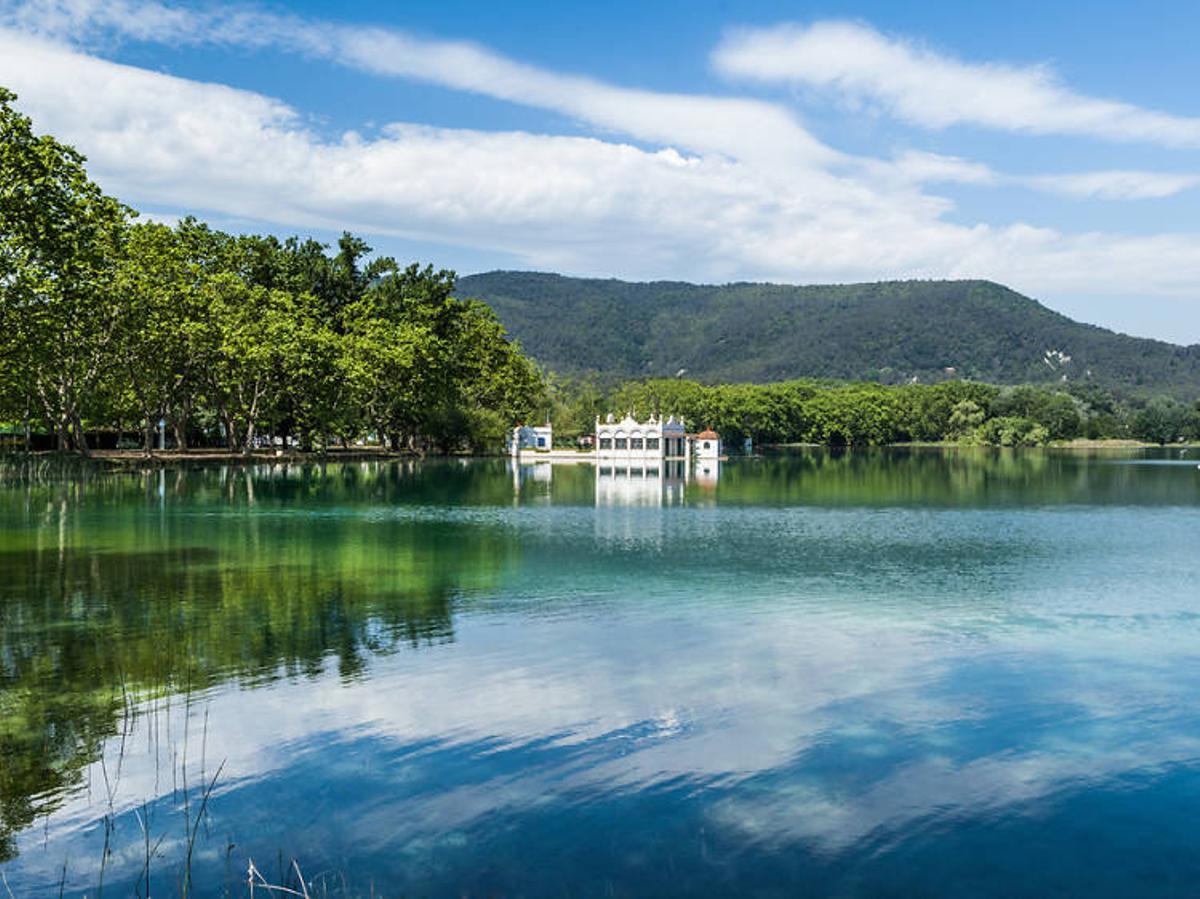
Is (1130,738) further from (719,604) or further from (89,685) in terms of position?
(89,685)

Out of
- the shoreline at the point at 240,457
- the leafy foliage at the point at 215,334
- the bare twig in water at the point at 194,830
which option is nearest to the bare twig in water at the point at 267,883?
the bare twig in water at the point at 194,830

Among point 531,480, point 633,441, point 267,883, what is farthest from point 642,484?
point 267,883

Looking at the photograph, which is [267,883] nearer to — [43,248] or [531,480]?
[43,248]

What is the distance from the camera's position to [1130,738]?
13656 millimetres

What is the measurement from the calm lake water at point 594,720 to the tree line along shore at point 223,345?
70.7 feet

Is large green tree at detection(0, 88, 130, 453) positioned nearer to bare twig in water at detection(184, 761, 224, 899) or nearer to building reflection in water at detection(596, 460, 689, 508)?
building reflection in water at detection(596, 460, 689, 508)

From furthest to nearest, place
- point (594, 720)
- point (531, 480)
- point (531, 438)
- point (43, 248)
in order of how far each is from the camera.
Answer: point (531, 438), point (531, 480), point (43, 248), point (594, 720)

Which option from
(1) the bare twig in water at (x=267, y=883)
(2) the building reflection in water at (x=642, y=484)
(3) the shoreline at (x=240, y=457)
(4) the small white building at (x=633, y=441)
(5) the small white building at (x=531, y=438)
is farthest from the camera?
(5) the small white building at (x=531, y=438)

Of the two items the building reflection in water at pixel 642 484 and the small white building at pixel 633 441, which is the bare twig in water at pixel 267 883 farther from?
the small white building at pixel 633 441

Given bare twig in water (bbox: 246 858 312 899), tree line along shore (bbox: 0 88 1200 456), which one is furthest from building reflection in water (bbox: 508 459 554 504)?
bare twig in water (bbox: 246 858 312 899)

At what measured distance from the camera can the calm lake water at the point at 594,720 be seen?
9688 mm

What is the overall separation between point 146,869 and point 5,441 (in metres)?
83.2

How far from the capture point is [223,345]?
73.8 meters

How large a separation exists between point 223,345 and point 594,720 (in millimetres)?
66420
